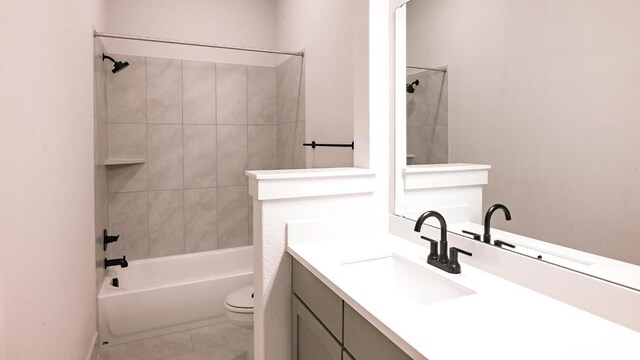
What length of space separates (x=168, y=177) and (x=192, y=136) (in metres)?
0.39

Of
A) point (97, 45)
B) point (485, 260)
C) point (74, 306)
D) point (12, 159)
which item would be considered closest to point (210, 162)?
point (97, 45)

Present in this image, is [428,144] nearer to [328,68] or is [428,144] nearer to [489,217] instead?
[489,217]

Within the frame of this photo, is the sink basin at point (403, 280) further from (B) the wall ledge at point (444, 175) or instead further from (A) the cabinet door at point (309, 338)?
(B) the wall ledge at point (444, 175)

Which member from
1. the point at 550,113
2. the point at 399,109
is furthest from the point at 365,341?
the point at 399,109

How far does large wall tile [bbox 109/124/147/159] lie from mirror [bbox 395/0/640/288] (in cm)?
238

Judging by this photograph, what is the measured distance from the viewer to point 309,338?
1308 millimetres

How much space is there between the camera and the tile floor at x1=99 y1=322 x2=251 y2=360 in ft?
7.38

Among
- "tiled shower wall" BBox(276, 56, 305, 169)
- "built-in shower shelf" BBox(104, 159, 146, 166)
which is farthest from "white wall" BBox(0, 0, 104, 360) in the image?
"tiled shower wall" BBox(276, 56, 305, 169)

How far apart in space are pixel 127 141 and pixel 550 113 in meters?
2.86

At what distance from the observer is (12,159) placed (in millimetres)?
1008

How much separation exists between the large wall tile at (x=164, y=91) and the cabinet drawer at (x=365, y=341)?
2.54 meters

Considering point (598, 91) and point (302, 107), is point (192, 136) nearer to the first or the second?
point (302, 107)

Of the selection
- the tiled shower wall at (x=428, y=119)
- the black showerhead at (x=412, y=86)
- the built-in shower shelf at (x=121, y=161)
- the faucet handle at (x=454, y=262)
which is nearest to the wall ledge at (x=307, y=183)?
the tiled shower wall at (x=428, y=119)

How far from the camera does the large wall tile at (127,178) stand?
2.88 metres
